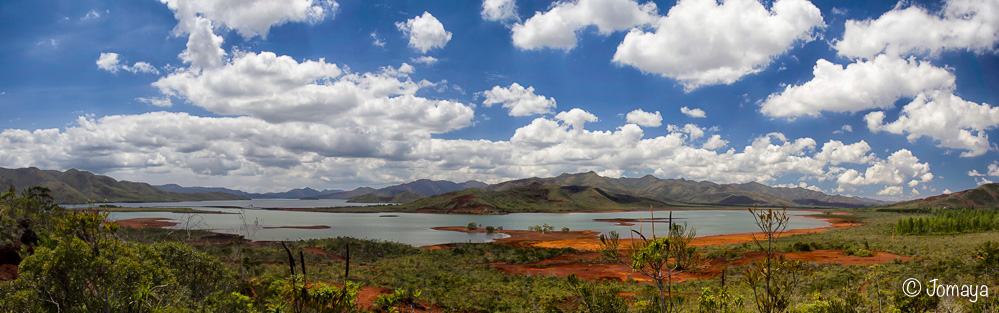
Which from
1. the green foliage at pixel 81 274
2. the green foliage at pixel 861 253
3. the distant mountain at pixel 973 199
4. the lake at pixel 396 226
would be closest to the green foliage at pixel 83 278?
the green foliage at pixel 81 274

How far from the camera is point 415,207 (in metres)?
178

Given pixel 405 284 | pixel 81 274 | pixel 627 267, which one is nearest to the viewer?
pixel 81 274

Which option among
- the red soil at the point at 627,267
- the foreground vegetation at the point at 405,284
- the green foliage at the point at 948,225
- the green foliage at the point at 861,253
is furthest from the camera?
the green foliage at the point at 948,225

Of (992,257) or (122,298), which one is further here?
(992,257)

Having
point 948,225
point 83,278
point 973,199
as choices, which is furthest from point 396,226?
point 973,199

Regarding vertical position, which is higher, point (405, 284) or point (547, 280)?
point (405, 284)

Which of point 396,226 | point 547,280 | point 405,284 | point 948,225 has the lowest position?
point 396,226

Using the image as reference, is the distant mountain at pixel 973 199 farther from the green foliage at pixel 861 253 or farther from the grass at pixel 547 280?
the grass at pixel 547 280

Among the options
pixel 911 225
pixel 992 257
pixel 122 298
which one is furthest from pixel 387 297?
pixel 911 225

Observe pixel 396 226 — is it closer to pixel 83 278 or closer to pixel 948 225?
pixel 83 278

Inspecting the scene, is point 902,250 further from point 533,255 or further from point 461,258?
point 461,258

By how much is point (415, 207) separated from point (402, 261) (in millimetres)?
147818

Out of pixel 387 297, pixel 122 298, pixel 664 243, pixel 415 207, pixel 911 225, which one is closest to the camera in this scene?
pixel 664 243

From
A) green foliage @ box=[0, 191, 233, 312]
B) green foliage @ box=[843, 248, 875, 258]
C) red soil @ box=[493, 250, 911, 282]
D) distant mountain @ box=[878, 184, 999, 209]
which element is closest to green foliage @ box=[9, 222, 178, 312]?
green foliage @ box=[0, 191, 233, 312]
